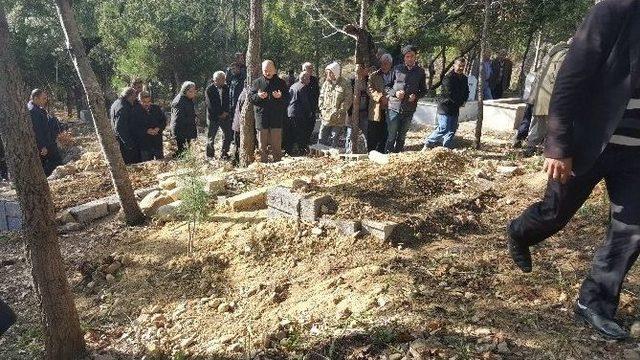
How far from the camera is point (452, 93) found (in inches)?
310

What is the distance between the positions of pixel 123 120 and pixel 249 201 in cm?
415

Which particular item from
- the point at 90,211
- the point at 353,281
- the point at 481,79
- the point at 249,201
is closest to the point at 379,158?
the point at 249,201

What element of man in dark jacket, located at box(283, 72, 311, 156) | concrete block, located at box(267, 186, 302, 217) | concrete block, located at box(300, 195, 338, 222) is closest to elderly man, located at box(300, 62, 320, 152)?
man in dark jacket, located at box(283, 72, 311, 156)

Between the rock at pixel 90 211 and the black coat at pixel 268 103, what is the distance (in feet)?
8.64

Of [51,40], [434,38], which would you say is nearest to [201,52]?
[51,40]

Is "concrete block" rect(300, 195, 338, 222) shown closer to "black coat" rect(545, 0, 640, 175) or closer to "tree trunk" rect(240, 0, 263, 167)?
"black coat" rect(545, 0, 640, 175)

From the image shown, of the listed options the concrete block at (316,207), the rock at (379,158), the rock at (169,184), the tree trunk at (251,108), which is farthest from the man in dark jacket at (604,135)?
the tree trunk at (251,108)

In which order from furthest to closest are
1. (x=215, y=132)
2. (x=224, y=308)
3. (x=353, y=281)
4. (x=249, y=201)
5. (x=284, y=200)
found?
1. (x=215, y=132)
2. (x=249, y=201)
3. (x=284, y=200)
4. (x=224, y=308)
5. (x=353, y=281)

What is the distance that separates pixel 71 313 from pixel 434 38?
11180 millimetres

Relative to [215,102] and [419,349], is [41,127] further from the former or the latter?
[419,349]

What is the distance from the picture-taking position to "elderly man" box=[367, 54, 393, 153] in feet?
25.9

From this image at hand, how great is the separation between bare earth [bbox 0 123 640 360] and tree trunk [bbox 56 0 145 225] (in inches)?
10.6

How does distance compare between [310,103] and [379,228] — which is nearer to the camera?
[379,228]

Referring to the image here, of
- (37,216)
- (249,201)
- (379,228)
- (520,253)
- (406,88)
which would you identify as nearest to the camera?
(520,253)
